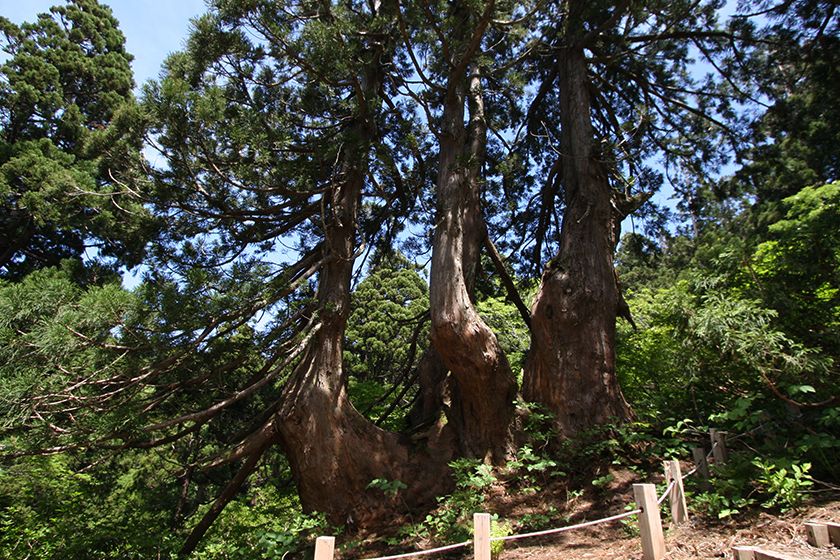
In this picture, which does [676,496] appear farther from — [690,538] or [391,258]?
[391,258]

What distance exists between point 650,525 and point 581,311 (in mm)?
2744

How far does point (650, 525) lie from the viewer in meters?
2.71

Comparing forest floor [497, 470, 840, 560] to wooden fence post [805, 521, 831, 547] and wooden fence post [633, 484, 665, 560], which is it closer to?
wooden fence post [805, 521, 831, 547]

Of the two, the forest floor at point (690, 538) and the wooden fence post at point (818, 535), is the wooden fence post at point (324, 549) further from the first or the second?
the wooden fence post at point (818, 535)

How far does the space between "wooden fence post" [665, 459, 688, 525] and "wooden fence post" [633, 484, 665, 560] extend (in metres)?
0.72

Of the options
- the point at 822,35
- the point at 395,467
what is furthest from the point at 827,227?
the point at 395,467

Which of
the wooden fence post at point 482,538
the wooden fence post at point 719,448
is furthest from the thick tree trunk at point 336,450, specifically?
the wooden fence post at point 719,448

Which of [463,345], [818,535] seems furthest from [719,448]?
[463,345]

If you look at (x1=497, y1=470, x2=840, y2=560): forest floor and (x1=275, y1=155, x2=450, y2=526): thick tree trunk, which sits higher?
(x1=275, y1=155, x2=450, y2=526): thick tree trunk

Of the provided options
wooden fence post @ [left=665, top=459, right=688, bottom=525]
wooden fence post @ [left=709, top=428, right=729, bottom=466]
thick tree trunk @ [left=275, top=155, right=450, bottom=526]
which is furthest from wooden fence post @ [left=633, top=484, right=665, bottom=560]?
thick tree trunk @ [left=275, top=155, right=450, bottom=526]

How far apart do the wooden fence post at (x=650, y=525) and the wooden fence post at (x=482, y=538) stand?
948mm

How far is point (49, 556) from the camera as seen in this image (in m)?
4.81

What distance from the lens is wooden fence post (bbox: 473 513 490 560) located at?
103 inches

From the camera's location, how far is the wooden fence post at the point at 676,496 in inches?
131
